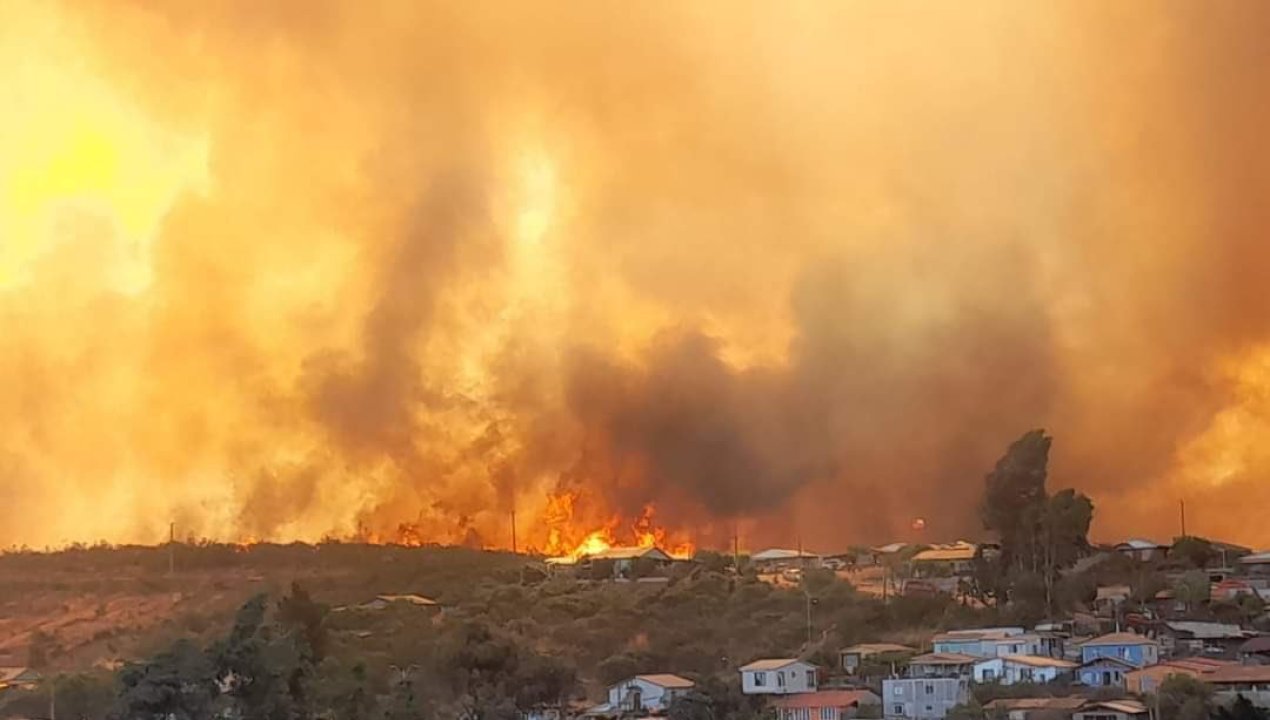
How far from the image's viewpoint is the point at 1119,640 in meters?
55.0

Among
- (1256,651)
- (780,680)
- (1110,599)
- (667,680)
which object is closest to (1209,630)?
(1256,651)

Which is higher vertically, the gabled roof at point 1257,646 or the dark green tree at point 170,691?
the gabled roof at point 1257,646

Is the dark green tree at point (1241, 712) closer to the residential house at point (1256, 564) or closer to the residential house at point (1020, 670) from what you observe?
the residential house at point (1020, 670)

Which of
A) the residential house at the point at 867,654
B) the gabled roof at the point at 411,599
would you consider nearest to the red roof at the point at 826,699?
the residential house at the point at 867,654

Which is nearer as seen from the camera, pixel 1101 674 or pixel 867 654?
pixel 1101 674

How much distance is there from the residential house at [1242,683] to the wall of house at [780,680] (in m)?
11.9

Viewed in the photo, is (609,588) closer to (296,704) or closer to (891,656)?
(891,656)

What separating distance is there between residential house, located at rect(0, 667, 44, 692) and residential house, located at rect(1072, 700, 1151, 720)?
31765 mm

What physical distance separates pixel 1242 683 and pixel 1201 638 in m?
9.43

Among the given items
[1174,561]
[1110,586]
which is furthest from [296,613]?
[1174,561]

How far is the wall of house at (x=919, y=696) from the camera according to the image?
51406 millimetres

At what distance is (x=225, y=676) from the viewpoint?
141 ft

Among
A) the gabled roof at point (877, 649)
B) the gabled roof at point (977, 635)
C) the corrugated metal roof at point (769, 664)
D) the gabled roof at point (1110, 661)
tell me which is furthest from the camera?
the gabled roof at point (877, 649)

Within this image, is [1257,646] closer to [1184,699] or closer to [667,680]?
[1184,699]
